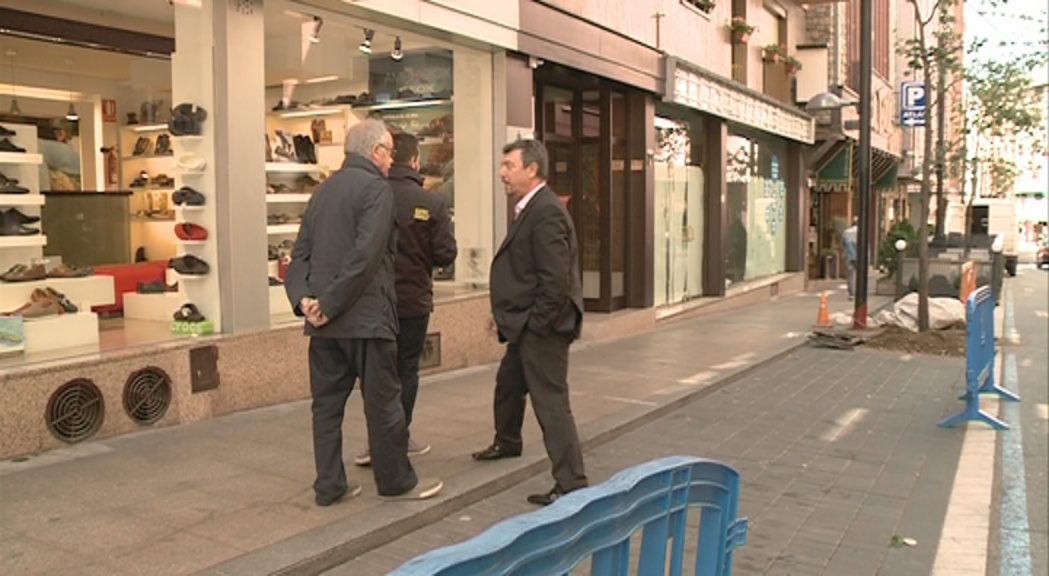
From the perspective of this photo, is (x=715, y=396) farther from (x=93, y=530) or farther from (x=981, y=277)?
(x=981, y=277)

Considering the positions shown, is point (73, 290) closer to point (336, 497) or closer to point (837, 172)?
point (336, 497)

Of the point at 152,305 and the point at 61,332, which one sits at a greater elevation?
the point at 152,305

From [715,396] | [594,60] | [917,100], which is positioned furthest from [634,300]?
[917,100]

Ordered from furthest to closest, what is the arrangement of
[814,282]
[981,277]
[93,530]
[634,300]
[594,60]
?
[814,282] → [981,277] → [634,300] → [594,60] → [93,530]

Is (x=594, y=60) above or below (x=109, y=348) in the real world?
above

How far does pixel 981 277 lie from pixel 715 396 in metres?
11.2

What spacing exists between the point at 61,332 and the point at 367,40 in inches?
155

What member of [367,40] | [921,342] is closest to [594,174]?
[921,342]

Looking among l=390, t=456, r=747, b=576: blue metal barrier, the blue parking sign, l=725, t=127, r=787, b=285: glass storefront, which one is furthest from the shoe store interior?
the blue parking sign

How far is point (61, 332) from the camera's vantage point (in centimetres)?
655

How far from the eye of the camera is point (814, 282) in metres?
25.5

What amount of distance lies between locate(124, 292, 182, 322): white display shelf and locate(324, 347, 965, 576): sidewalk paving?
3.36 meters

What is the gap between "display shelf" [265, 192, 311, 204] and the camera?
7.81 metres

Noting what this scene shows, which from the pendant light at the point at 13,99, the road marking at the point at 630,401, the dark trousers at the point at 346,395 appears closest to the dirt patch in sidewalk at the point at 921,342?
the road marking at the point at 630,401
